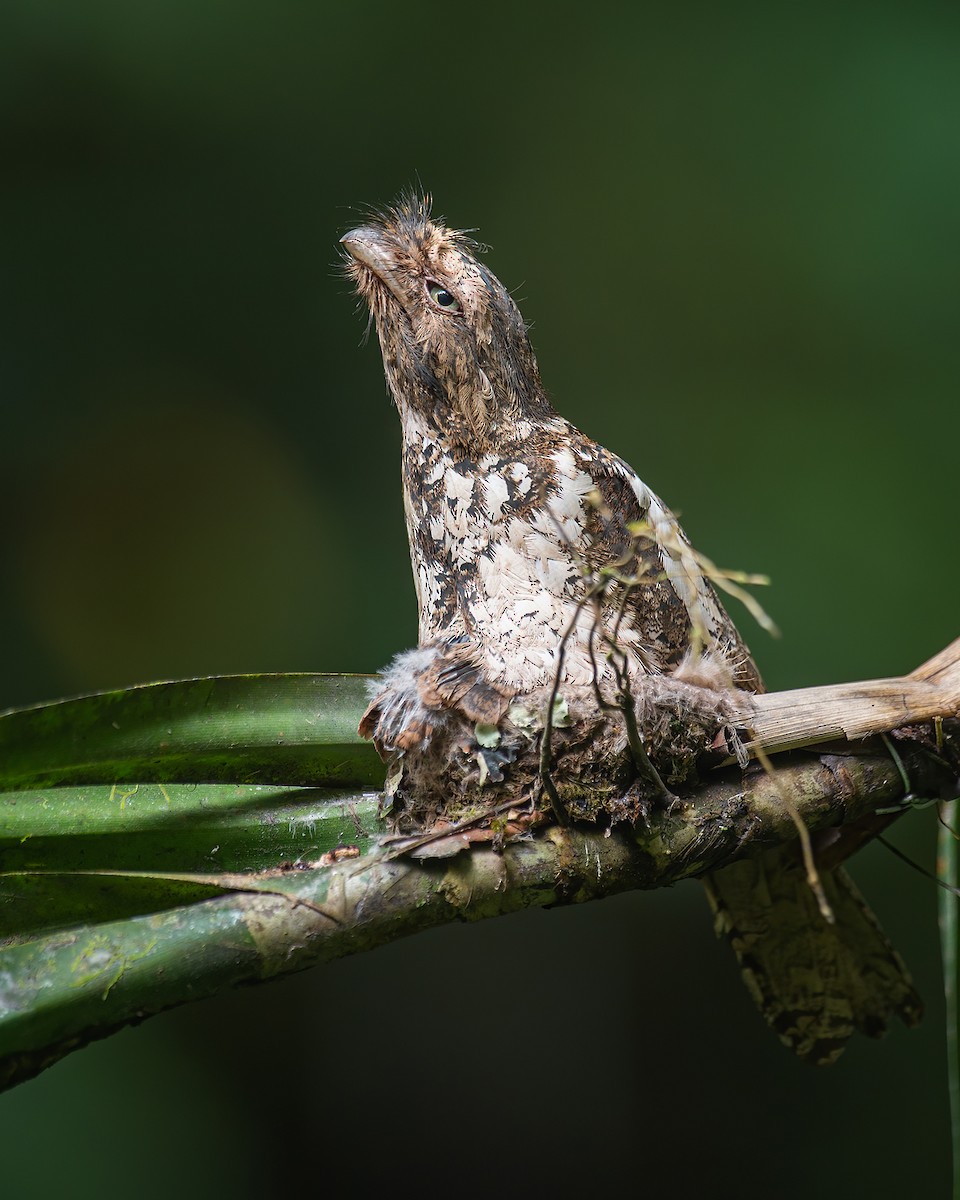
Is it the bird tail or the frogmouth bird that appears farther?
the bird tail

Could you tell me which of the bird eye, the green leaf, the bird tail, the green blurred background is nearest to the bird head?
the bird eye

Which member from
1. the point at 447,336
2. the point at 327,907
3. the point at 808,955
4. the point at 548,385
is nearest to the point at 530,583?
the point at 447,336

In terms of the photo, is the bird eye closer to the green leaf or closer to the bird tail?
the green leaf

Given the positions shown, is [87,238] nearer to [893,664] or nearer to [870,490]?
[870,490]

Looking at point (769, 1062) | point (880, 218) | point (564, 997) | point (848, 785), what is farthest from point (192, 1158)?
point (880, 218)

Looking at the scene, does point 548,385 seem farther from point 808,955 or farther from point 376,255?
point 808,955

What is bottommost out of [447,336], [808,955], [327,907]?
[808,955]

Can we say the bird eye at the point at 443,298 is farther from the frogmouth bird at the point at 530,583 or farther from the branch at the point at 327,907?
the branch at the point at 327,907
